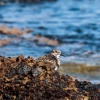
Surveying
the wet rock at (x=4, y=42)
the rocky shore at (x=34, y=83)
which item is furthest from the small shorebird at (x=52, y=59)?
the wet rock at (x=4, y=42)

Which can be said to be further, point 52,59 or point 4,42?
point 4,42

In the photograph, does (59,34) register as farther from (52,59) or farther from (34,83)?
(34,83)

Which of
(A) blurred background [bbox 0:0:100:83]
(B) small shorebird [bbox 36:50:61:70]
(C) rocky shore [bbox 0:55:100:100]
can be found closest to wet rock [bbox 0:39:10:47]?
(A) blurred background [bbox 0:0:100:83]

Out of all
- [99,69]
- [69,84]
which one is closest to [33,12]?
[99,69]

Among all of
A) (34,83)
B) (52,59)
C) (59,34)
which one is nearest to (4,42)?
(59,34)

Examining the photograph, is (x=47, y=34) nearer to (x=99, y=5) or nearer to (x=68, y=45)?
(x=68, y=45)

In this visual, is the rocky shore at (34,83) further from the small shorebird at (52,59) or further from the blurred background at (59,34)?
the blurred background at (59,34)

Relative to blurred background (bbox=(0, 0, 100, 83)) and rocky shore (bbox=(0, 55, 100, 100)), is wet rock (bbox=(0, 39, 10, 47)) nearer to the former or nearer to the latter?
blurred background (bbox=(0, 0, 100, 83))
